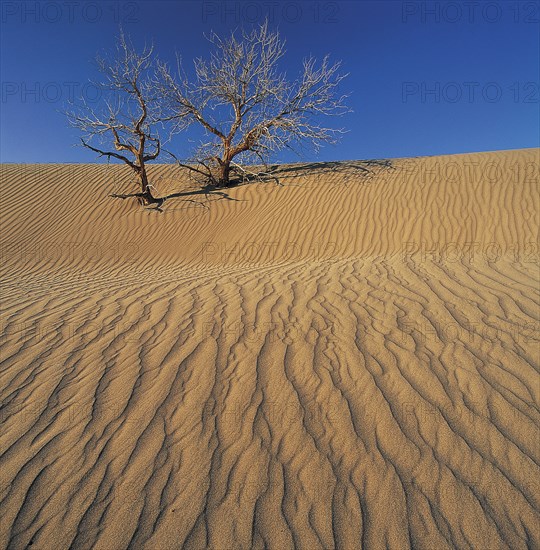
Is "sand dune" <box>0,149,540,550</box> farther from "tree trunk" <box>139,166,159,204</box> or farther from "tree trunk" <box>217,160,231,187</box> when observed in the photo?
"tree trunk" <box>217,160,231,187</box>

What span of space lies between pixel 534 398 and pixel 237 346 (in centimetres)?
236

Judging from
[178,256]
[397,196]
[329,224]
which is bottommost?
[178,256]

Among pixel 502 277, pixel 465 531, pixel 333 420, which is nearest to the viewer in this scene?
pixel 465 531

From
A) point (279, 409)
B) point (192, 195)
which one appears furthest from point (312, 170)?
point (279, 409)

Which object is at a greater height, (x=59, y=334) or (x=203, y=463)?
(x=59, y=334)

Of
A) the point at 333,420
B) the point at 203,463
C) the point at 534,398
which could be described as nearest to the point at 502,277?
the point at 534,398

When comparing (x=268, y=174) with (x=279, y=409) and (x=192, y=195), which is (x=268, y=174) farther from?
(x=279, y=409)

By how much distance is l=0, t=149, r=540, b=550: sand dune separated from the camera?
1.91m

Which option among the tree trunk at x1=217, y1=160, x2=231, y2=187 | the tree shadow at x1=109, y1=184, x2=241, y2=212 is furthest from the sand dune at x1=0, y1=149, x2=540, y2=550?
the tree trunk at x1=217, y1=160, x2=231, y2=187

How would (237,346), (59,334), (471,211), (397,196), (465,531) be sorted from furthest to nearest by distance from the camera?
(397,196), (471,211), (59,334), (237,346), (465,531)

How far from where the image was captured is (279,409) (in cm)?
260

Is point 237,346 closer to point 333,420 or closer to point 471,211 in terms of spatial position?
point 333,420

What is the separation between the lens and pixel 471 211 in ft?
28.5

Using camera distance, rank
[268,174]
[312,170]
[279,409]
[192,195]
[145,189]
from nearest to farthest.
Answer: [279,409] < [145,189] < [192,195] < [268,174] < [312,170]
